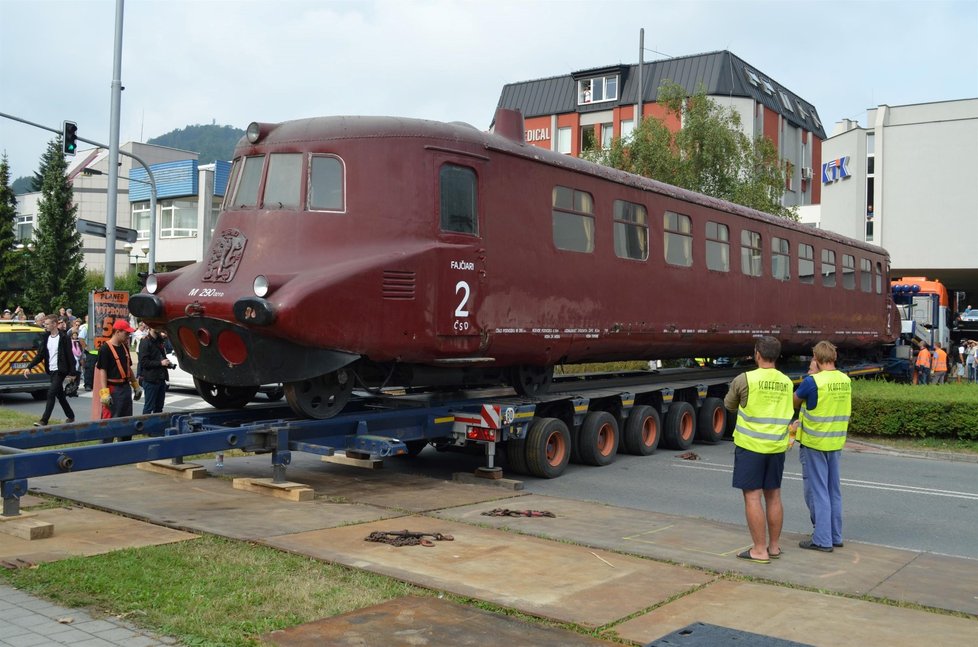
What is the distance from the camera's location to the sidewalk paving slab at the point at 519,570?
6.13 metres

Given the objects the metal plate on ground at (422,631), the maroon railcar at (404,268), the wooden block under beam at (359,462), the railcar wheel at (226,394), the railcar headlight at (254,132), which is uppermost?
the railcar headlight at (254,132)

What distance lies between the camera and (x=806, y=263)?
19.2 m

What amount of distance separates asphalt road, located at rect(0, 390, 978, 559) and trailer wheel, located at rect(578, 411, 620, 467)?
15 centimetres

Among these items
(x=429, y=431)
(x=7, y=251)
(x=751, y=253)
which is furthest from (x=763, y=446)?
(x=7, y=251)

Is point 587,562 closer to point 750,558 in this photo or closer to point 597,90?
point 750,558

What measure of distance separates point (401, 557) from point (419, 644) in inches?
76.3

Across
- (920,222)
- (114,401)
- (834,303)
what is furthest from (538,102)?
(114,401)

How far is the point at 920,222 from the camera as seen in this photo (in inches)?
1455

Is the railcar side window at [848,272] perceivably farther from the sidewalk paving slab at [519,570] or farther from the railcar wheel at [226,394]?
the sidewalk paving slab at [519,570]

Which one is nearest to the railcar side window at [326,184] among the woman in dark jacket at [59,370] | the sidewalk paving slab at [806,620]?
the sidewalk paving slab at [806,620]

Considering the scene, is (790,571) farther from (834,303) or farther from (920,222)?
(920,222)

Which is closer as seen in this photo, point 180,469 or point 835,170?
point 180,469

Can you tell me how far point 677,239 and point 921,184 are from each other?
2651 centimetres

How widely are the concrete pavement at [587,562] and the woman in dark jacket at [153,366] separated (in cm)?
268
